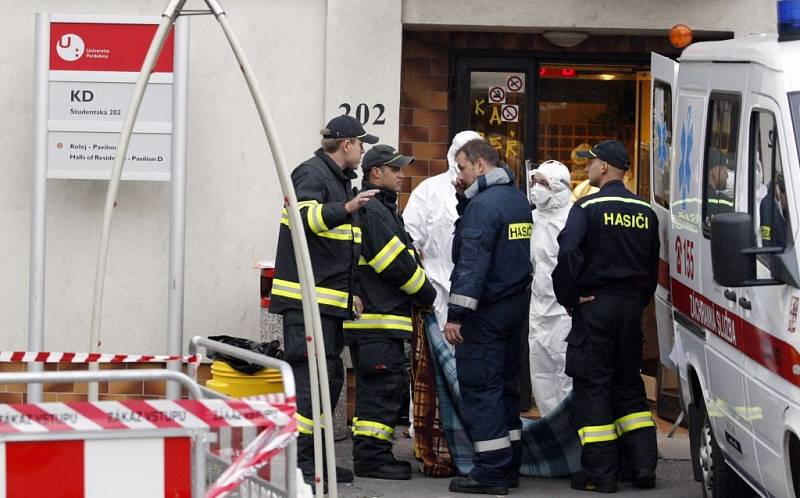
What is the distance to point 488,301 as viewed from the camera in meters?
8.03

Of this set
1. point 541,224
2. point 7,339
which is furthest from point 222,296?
point 541,224

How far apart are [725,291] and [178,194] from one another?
4040 millimetres

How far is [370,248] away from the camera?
8320mm

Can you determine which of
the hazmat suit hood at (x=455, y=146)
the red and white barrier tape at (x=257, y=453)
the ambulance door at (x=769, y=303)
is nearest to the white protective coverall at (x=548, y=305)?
the hazmat suit hood at (x=455, y=146)

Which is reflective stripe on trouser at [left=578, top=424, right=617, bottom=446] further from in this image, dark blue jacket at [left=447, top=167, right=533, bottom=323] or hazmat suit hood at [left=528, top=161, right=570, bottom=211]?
hazmat suit hood at [left=528, top=161, right=570, bottom=211]

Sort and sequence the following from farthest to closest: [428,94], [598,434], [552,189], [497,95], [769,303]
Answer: [497,95]
[428,94]
[552,189]
[598,434]
[769,303]

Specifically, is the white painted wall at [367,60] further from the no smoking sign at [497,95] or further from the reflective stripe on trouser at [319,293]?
the reflective stripe on trouser at [319,293]

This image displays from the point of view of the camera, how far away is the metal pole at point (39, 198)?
9203mm

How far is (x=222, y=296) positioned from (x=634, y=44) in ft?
11.5

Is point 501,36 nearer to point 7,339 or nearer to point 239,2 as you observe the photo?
point 239,2

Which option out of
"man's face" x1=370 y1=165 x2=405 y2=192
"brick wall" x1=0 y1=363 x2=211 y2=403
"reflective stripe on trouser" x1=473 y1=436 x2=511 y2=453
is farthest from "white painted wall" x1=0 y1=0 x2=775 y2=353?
"reflective stripe on trouser" x1=473 y1=436 x2=511 y2=453

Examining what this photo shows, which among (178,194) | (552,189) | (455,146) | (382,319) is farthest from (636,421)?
(178,194)

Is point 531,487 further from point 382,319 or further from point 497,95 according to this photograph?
point 497,95

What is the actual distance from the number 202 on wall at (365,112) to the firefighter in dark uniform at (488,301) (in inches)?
63.2
